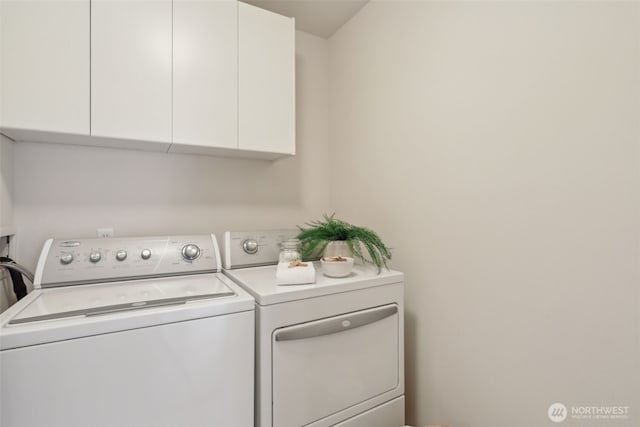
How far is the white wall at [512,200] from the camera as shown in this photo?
0.83 m

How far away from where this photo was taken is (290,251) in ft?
4.74

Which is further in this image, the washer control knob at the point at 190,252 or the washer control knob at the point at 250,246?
the washer control knob at the point at 250,246

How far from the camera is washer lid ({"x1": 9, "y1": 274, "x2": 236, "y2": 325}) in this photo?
87cm

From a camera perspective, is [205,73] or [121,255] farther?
[205,73]

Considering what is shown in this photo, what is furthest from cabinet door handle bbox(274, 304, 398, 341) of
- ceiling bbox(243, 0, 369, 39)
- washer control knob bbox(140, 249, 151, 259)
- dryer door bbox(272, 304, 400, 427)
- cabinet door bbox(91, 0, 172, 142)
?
ceiling bbox(243, 0, 369, 39)

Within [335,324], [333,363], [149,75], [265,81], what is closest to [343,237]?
[335,324]

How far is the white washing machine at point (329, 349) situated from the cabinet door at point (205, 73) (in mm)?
675

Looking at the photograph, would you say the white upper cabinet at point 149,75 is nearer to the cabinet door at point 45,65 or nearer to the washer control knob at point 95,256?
the cabinet door at point 45,65

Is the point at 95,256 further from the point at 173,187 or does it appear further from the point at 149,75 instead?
the point at 149,75

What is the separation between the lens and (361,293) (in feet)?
3.94

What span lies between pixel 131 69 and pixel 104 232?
2.53 ft

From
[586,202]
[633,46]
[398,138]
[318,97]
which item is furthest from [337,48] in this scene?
[586,202]

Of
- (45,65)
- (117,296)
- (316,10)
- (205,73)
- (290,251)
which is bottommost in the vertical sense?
(117,296)

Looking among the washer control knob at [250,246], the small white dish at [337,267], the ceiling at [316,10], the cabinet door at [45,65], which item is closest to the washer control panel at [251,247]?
the washer control knob at [250,246]
